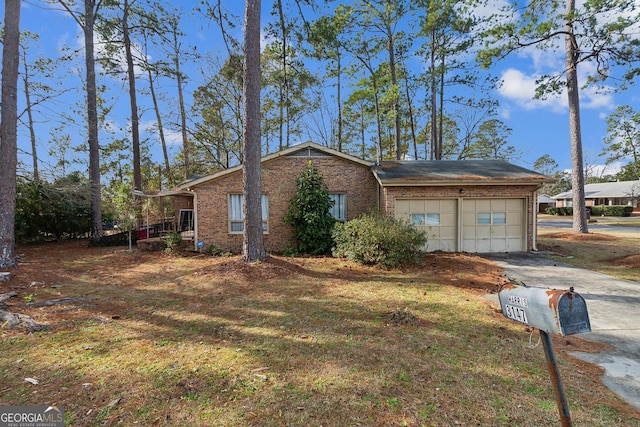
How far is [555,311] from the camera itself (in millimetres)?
1558

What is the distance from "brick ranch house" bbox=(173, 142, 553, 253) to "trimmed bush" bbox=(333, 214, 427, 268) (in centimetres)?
198

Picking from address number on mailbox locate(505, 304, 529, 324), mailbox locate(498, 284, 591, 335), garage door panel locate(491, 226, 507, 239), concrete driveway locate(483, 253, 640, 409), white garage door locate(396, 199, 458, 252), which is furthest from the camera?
garage door panel locate(491, 226, 507, 239)

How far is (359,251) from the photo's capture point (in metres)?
8.53

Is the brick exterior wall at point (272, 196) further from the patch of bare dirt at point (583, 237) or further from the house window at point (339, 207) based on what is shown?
the patch of bare dirt at point (583, 237)

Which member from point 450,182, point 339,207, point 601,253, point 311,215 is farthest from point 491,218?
point 311,215

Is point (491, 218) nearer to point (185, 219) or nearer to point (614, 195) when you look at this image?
point (185, 219)

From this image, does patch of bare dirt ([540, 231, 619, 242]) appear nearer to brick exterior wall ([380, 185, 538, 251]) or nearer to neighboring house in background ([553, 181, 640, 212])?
brick exterior wall ([380, 185, 538, 251])

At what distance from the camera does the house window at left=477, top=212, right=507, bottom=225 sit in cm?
1060

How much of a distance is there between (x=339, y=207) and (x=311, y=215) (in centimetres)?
172

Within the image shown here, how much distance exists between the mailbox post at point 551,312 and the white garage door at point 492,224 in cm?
966

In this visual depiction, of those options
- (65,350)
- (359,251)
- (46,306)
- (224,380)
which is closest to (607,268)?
(359,251)

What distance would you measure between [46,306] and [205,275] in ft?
9.88

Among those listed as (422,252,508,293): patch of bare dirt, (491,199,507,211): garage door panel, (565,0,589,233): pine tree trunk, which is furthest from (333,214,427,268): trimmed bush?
(565,0,589,233): pine tree trunk

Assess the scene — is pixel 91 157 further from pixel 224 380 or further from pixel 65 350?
pixel 224 380
